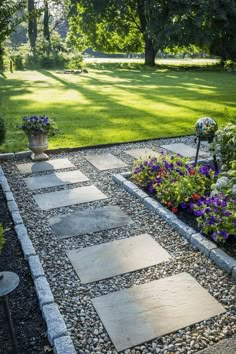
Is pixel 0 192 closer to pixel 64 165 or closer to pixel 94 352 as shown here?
pixel 64 165

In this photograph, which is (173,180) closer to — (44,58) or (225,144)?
(225,144)

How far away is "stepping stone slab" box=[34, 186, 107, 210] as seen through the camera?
4.84 meters

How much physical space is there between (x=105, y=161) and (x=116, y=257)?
11.2ft

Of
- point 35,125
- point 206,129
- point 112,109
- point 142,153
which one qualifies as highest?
point 206,129

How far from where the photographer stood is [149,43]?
32.1m

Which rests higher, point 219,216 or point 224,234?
point 219,216

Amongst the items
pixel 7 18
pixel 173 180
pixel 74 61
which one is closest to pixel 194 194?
pixel 173 180

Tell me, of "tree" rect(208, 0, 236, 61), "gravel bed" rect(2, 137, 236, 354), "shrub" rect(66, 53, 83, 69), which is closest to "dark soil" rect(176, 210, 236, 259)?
"gravel bed" rect(2, 137, 236, 354)

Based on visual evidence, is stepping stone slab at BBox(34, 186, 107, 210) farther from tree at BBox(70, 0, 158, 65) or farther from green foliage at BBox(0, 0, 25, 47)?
tree at BBox(70, 0, 158, 65)

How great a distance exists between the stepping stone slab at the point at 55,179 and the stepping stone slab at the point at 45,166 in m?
0.35

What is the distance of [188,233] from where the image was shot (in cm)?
385

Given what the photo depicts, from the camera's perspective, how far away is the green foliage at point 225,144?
15.9ft

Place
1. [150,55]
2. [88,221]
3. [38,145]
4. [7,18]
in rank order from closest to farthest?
[88,221] < [7,18] < [38,145] < [150,55]

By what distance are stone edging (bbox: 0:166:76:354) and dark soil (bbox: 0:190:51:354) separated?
64 millimetres
